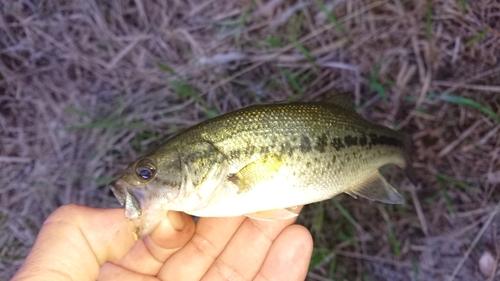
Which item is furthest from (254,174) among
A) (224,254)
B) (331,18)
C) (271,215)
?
(331,18)

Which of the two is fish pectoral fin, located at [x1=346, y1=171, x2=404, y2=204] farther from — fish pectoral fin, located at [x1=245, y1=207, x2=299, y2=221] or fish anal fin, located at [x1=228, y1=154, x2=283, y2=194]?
fish anal fin, located at [x1=228, y1=154, x2=283, y2=194]

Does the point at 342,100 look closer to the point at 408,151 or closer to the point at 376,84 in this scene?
the point at 408,151

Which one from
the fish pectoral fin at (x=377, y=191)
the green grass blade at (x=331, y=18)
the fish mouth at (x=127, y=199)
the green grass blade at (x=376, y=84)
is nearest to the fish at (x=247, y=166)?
the fish mouth at (x=127, y=199)

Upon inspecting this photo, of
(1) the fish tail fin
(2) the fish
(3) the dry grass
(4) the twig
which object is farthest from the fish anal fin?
(4) the twig

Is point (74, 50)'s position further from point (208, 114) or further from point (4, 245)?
point (4, 245)

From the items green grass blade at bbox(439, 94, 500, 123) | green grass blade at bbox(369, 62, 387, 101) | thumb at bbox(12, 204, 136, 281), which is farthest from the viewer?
green grass blade at bbox(369, 62, 387, 101)

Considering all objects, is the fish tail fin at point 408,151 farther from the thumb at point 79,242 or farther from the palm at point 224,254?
the thumb at point 79,242
